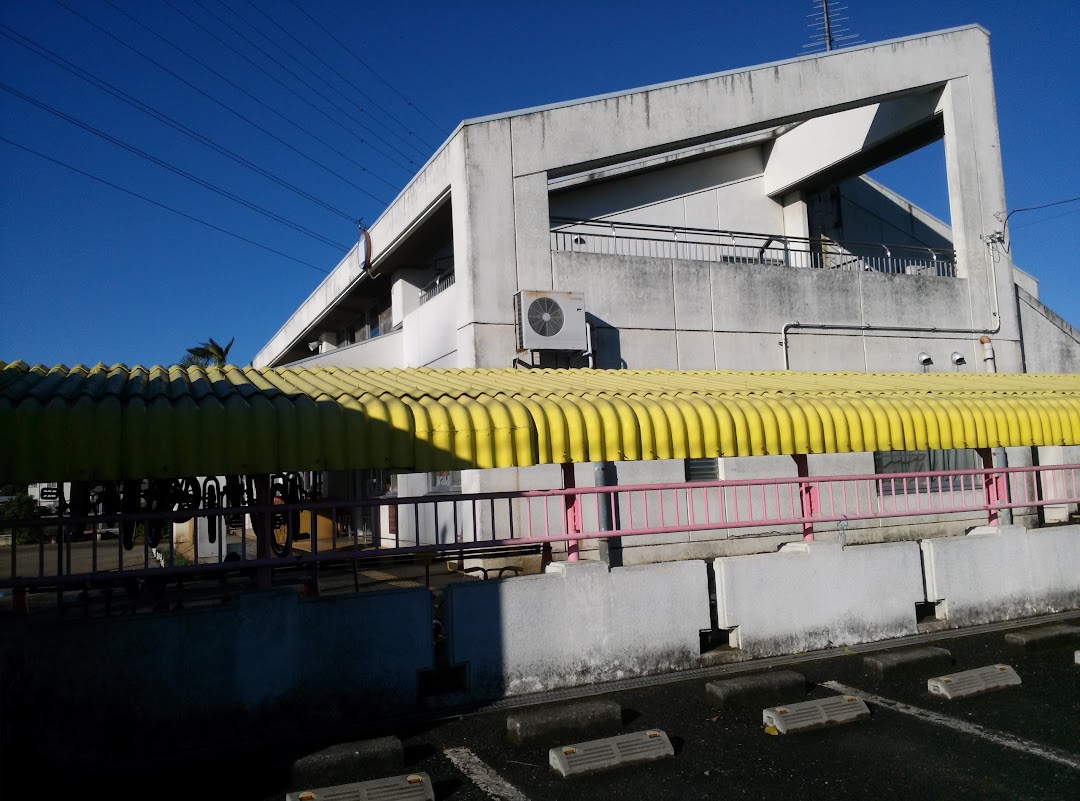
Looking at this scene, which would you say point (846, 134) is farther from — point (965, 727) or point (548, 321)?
point (965, 727)

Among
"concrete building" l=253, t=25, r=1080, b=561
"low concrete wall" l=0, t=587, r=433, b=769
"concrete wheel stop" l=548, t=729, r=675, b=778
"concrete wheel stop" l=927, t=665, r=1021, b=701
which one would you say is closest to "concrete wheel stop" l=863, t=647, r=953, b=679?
"concrete wheel stop" l=927, t=665, r=1021, b=701

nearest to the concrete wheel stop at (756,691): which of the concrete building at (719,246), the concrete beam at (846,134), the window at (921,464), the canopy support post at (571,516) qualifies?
the canopy support post at (571,516)

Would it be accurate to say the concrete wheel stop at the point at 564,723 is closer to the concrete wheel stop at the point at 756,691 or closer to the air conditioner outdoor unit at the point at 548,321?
the concrete wheel stop at the point at 756,691

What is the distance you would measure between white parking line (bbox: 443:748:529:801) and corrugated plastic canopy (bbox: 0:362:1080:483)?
2.34m

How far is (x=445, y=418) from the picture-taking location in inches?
285

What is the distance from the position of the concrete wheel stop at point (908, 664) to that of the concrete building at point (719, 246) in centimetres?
622

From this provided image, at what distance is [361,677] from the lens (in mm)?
6766

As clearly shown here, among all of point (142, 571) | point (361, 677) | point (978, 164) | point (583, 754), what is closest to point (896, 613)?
point (583, 754)

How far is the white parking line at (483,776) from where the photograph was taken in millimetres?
5179

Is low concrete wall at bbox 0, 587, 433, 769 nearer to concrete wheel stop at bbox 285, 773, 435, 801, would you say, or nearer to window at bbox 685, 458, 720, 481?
concrete wheel stop at bbox 285, 773, 435, 801

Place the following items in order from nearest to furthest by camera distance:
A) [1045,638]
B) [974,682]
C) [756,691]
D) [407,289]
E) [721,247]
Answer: [756,691] → [974,682] → [1045,638] → [721,247] → [407,289]

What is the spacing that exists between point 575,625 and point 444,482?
310 inches

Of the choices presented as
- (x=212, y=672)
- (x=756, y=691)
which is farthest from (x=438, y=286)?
(x=756, y=691)

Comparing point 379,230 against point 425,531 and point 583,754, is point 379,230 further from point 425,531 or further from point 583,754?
point 583,754
